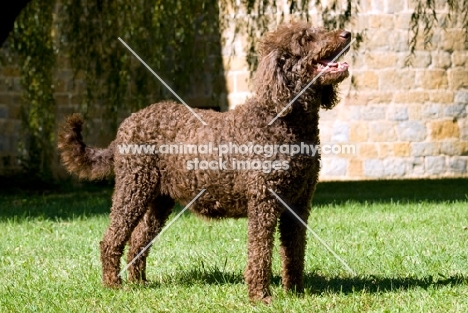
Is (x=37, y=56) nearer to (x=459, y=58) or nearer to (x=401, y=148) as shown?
(x=401, y=148)

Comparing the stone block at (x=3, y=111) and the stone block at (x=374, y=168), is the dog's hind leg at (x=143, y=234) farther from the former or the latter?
the stone block at (x=3, y=111)

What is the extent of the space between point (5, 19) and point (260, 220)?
6613 millimetres

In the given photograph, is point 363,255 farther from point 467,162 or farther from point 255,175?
point 467,162

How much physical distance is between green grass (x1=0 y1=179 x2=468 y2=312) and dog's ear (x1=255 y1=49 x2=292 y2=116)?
1.16 meters

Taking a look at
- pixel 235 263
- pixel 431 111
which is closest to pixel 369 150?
pixel 431 111

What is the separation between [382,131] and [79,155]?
8.88 m

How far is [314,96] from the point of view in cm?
521

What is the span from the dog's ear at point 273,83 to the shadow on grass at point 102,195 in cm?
517

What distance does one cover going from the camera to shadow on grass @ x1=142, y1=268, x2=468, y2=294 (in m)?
5.54

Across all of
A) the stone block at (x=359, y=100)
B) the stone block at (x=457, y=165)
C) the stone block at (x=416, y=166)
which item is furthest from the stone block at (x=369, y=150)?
the stone block at (x=457, y=165)

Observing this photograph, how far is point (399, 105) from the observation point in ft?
46.8

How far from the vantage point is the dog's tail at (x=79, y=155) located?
241 inches

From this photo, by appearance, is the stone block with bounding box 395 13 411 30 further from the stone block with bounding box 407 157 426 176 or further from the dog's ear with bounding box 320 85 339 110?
the dog's ear with bounding box 320 85 339 110

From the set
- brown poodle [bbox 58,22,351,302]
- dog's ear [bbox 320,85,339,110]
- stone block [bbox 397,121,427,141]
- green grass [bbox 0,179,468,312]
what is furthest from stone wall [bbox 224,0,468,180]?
dog's ear [bbox 320,85,339,110]
